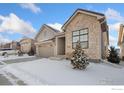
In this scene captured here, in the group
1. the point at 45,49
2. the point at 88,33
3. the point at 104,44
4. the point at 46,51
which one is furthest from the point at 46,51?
the point at 88,33

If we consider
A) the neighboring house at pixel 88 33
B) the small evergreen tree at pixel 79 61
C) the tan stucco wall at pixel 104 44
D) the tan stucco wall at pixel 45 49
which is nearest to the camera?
the small evergreen tree at pixel 79 61

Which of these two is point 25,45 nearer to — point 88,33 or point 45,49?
point 45,49

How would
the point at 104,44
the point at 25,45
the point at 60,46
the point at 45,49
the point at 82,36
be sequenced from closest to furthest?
the point at 82,36, the point at 25,45, the point at 104,44, the point at 60,46, the point at 45,49

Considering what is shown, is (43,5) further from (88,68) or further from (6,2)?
(88,68)

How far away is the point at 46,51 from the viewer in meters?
13.2

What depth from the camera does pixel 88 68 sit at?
7.06 m

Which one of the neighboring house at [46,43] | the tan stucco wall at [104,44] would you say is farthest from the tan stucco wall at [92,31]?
the neighboring house at [46,43]

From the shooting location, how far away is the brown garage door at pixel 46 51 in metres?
12.3

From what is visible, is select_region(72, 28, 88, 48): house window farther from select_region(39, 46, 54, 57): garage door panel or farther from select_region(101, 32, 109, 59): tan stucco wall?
select_region(39, 46, 54, 57): garage door panel

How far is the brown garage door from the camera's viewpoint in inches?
483

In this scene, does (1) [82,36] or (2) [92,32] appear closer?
(2) [92,32]

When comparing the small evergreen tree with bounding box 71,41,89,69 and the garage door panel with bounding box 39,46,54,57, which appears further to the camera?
the garage door panel with bounding box 39,46,54,57

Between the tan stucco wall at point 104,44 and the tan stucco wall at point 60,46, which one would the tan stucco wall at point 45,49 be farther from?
the tan stucco wall at point 104,44

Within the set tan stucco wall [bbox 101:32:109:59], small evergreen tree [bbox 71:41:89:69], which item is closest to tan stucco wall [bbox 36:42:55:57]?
tan stucco wall [bbox 101:32:109:59]
